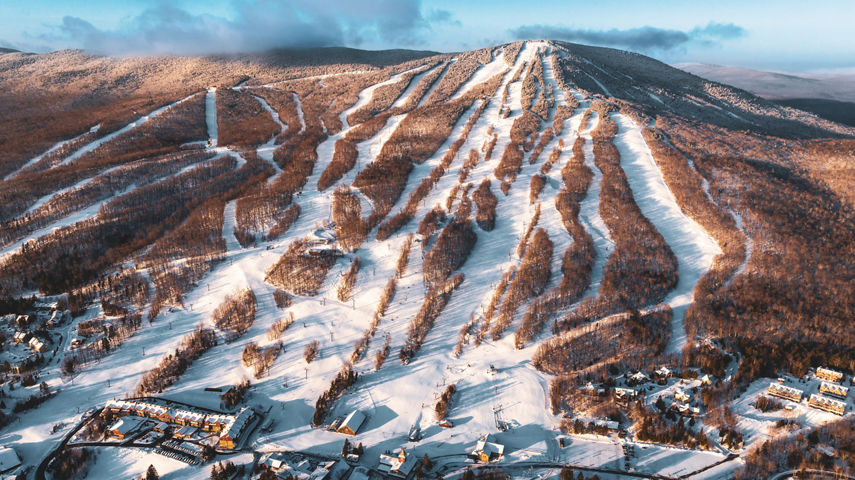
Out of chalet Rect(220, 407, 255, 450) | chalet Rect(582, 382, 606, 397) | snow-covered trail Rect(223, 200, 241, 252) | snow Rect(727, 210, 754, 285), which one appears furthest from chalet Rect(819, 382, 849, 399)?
snow-covered trail Rect(223, 200, 241, 252)

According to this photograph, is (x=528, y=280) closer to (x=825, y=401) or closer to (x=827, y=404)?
(x=825, y=401)

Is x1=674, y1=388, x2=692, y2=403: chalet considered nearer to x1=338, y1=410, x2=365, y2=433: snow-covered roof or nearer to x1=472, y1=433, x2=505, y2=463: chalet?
x1=472, y1=433, x2=505, y2=463: chalet

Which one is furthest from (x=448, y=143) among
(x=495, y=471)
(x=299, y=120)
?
(x=495, y=471)

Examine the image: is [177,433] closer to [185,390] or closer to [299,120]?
[185,390]

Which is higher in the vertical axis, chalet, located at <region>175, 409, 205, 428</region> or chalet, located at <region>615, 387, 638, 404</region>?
chalet, located at <region>175, 409, 205, 428</region>

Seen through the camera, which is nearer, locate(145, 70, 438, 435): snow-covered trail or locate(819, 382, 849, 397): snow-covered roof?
locate(819, 382, 849, 397): snow-covered roof

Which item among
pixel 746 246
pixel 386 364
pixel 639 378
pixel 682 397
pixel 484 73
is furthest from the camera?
pixel 484 73

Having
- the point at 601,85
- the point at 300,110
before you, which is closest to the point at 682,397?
the point at 601,85

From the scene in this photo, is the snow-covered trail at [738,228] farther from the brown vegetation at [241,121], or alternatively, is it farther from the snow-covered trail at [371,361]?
the brown vegetation at [241,121]
